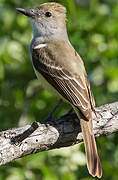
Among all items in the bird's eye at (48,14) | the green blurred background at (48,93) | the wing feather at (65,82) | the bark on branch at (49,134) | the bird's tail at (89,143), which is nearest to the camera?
the bark on branch at (49,134)

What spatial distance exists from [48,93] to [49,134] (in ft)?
4.73

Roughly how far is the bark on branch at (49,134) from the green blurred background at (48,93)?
55cm

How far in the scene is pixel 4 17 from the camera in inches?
268

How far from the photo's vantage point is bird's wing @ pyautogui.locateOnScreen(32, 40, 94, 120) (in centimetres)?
526

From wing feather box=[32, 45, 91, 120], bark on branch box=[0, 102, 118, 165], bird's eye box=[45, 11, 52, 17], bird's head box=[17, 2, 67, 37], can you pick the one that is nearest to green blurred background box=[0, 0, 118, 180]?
bird's head box=[17, 2, 67, 37]

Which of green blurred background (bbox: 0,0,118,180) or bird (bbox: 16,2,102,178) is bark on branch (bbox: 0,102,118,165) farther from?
green blurred background (bbox: 0,0,118,180)

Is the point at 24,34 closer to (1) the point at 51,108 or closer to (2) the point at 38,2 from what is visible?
(2) the point at 38,2

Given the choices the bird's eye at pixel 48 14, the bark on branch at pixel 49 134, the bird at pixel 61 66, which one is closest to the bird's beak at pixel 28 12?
the bird at pixel 61 66

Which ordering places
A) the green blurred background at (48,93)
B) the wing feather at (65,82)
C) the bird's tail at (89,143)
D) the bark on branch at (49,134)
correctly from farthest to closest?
the green blurred background at (48,93) < the wing feather at (65,82) < the bird's tail at (89,143) < the bark on branch at (49,134)

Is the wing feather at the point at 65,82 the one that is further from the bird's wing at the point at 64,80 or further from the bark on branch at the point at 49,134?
the bark on branch at the point at 49,134

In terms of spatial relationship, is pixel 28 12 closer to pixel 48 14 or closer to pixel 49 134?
pixel 48 14

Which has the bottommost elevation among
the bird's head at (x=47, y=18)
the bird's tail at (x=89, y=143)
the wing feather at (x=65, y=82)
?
the bird's tail at (x=89, y=143)

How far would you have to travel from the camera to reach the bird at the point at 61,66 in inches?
202

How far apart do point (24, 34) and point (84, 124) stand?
2348 mm
